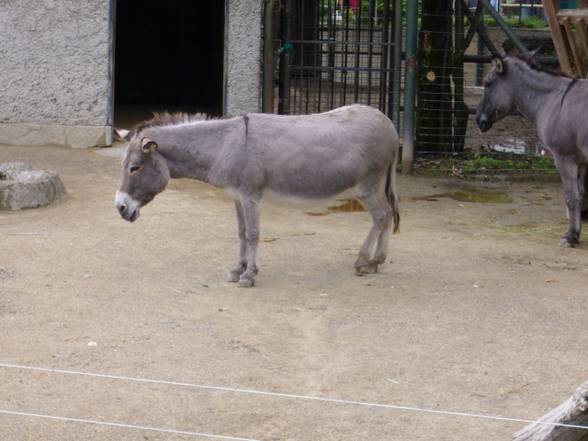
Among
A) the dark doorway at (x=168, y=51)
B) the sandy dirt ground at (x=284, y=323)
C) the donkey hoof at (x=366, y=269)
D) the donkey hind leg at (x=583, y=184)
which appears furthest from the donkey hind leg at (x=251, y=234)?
the dark doorway at (x=168, y=51)

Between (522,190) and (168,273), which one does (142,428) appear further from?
(522,190)

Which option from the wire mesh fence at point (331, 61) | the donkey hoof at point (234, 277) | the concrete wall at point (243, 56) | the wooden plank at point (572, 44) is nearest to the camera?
the donkey hoof at point (234, 277)

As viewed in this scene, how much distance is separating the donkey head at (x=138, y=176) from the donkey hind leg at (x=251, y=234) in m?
0.63

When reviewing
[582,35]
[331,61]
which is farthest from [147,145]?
[331,61]

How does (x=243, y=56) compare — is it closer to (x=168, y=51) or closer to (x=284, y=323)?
(x=284, y=323)

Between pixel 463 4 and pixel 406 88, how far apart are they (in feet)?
4.18

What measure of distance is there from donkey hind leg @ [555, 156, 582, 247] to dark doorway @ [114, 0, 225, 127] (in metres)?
9.94

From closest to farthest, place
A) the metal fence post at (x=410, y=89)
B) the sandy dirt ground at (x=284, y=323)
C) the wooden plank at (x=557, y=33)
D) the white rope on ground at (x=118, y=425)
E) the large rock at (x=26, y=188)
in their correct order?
the white rope on ground at (x=118, y=425) < the sandy dirt ground at (x=284, y=323) < the large rock at (x=26, y=188) < the wooden plank at (x=557, y=33) < the metal fence post at (x=410, y=89)

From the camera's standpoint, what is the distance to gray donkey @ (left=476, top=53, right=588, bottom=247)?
30.2ft

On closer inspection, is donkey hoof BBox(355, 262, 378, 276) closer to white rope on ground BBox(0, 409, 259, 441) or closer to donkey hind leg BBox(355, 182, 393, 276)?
donkey hind leg BBox(355, 182, 393, 276)

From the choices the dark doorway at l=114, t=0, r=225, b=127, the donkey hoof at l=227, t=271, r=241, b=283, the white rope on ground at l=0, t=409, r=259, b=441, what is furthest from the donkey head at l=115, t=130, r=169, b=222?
the dark doorway at l=114, t=0, r=225, b=127

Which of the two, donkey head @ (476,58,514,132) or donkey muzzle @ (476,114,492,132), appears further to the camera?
donkey muzzle @ (476,114,492,132)

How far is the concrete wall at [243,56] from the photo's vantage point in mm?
12344

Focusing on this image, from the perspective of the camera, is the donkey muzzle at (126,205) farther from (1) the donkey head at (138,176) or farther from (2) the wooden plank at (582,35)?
(2) the wooden plank at (582,35)
